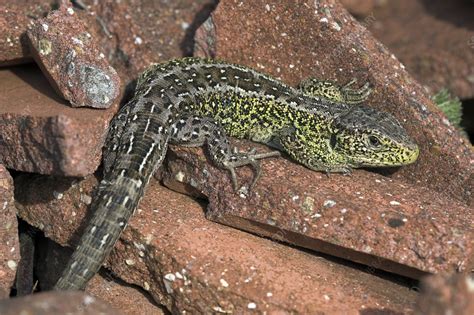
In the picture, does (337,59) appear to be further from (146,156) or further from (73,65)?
(73,65)

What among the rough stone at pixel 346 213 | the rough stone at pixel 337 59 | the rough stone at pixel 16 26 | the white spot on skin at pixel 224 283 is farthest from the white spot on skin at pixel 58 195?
the rough stone at pixel 337 59

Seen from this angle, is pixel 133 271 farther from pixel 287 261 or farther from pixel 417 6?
pixel 417 6

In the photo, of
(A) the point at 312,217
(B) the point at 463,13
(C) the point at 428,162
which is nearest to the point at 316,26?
(C) the point at 428,162

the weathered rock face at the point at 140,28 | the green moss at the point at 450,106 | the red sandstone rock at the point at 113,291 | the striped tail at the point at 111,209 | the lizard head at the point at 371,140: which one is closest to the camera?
the striped tail at the point at 111,209

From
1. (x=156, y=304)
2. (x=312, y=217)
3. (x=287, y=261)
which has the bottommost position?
(x=156, y=304)

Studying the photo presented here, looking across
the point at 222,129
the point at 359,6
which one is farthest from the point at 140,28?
the point at 359,6

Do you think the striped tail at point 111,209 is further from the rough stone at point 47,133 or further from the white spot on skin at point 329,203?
the white spot on skin at point 329,203
